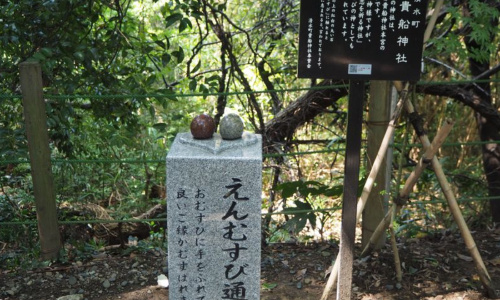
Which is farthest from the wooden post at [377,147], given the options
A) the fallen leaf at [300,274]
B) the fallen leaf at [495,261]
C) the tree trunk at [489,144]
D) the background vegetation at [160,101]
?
the tree trunk at [489,144]

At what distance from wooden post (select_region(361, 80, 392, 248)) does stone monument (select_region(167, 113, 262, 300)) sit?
89 centimetres

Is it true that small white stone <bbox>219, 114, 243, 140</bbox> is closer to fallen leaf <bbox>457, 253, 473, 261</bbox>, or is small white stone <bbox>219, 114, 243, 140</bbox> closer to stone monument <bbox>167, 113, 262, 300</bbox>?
stone monument <bbox>167, 113, 262, 300</bbox>

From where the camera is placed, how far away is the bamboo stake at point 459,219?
2.65 metres

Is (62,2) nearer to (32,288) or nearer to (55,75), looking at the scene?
(55,75)

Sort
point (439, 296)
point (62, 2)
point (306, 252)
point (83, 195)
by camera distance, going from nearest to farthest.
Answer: point (439, 296) < point (62, 2) < point (306, 252) < point (83, 195)

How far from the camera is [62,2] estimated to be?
3.28m

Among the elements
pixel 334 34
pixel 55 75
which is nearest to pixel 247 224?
pixel 334 34

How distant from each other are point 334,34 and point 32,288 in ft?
7.28

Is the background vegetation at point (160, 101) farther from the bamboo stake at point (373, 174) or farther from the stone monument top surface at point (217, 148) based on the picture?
the stone monument top surface at point (217, 148)

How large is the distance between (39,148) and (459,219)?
235cm

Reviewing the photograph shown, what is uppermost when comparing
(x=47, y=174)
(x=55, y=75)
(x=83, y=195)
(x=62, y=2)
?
(x=62, y=2)

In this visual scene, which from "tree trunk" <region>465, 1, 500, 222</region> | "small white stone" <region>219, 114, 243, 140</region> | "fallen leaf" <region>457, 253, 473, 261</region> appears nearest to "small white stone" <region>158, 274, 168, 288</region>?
"small white stone" <region>219, 114, 243, 140</region>

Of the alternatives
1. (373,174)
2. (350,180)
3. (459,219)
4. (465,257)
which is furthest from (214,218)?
(465,257)

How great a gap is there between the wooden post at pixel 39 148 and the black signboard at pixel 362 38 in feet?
5.13
